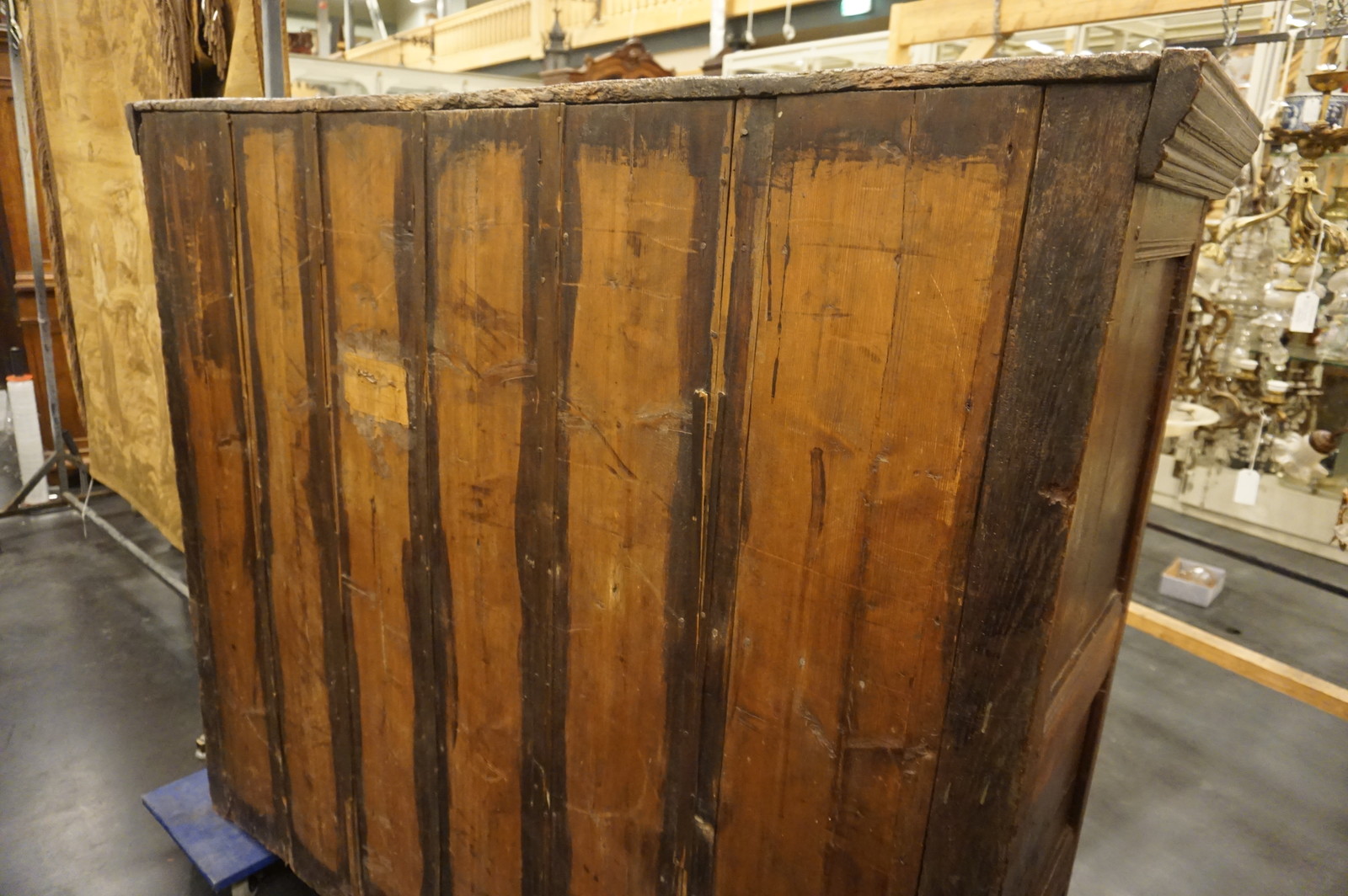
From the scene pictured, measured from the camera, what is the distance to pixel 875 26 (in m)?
6.54

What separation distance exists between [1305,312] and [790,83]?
3.63 metres

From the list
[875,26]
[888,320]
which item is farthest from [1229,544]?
[888,320]

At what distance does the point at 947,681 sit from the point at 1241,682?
3.29 metres

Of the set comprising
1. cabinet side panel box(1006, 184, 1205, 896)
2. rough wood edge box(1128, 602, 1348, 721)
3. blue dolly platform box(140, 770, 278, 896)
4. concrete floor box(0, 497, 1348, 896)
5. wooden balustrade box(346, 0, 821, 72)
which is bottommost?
concrete floor box(0, 497, 1348, 896)

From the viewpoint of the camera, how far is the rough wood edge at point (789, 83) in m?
0.84

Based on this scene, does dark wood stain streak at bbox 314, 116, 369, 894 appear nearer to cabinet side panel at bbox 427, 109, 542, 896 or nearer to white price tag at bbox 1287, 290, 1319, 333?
cabinet side panel at bbox 427, 109, 542, 896

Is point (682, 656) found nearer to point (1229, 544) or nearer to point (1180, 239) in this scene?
point (1180, 239)

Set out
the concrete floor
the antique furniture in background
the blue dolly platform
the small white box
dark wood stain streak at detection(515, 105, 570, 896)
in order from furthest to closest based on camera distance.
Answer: the antique furniture in background < the small white box < the concrete floor < the blue dolly platform < dark wood stain streak at detection(515, 105, 570, 896)

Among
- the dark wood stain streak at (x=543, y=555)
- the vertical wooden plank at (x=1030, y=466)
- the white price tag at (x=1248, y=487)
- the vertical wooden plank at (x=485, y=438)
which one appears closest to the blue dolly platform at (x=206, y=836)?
the vertical wooden plank at (x=485, y=438)

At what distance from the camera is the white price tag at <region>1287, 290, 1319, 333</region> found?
362 centimetres

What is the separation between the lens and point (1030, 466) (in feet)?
3.14

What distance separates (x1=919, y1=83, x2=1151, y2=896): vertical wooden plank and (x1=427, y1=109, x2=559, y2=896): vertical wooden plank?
67cm

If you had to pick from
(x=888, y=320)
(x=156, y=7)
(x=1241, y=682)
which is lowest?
(x=1241, y=682)

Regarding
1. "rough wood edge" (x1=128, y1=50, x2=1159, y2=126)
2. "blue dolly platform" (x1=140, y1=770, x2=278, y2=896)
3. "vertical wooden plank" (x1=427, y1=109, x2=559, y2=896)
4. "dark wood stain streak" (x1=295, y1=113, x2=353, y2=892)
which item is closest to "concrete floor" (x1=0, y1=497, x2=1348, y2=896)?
"blue dolly platform" (x1=140, y1=770, x2=278, y2=896)
